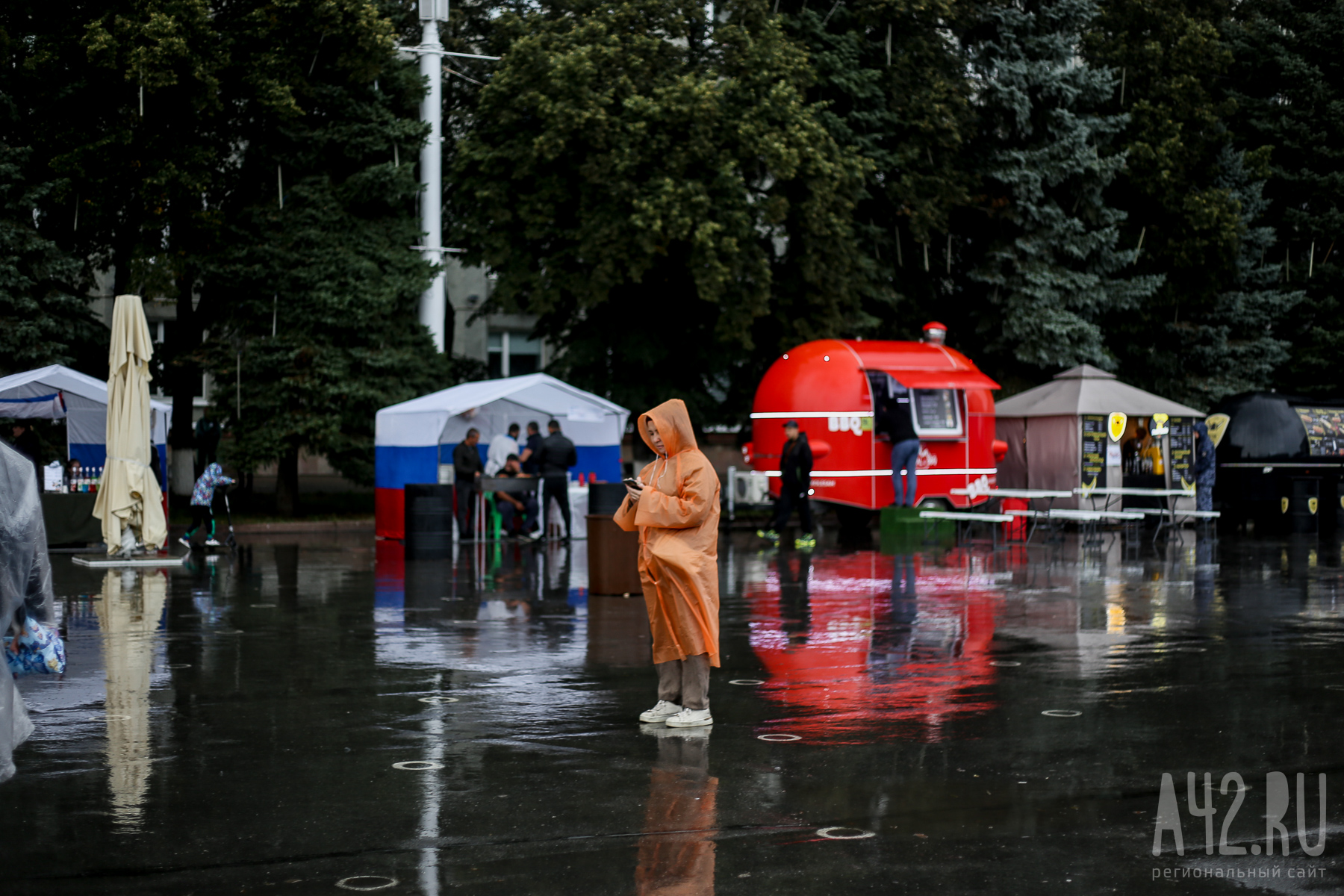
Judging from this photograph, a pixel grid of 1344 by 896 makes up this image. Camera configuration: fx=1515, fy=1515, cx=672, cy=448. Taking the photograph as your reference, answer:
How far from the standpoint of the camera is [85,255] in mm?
30703

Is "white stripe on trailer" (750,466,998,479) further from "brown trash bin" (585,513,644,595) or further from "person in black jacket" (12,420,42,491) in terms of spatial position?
"person in black jacket" (12,420,42,491)

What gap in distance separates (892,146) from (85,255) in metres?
17.6

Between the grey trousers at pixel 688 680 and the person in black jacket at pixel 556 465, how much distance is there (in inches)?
597

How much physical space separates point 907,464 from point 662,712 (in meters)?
18.6

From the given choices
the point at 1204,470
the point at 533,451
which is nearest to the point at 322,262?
the point at 533,451

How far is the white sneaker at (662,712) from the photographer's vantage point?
8773 millimetres

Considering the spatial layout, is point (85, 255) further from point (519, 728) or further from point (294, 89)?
point (519, 728)

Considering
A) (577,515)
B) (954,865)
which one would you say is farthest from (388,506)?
(954,865)

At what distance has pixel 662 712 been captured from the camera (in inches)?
346

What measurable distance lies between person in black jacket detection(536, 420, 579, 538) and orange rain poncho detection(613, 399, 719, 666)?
14996mm

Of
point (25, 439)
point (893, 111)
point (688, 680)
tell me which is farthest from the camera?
point (893, 111)

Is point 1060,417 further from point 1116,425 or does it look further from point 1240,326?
point 1240,326

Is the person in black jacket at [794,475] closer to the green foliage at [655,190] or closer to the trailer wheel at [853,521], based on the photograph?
the trailer wheel at [853,521]

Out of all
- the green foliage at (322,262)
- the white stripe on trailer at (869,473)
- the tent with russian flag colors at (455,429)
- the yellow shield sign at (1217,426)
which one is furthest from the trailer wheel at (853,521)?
the green foliage at (322,262)
